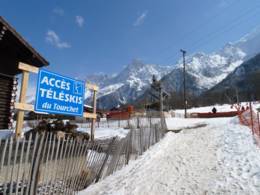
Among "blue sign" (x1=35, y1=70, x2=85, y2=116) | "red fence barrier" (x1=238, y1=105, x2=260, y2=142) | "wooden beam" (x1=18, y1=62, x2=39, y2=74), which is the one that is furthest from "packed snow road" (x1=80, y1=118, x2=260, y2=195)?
"wooden beam" (x1=18, y1=62, x2=39, y2=74)

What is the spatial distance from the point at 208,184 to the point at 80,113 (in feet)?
16.6

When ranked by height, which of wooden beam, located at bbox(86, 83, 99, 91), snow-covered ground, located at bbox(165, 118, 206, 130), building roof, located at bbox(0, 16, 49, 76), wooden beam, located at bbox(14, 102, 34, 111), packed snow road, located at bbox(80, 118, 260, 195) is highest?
building roof, located at bbox(0, 16, 49, 76)

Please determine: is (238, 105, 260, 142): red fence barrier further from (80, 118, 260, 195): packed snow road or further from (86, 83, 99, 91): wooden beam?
(86, 83, 99, 91): wooden beam

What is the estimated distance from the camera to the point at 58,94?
8.85 meters

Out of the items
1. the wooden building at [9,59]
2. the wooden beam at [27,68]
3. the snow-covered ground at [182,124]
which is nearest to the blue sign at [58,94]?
the wooden beam at [27,68]

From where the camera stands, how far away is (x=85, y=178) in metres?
8.90

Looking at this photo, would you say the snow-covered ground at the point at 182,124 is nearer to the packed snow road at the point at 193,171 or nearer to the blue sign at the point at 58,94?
the packed snow road at the point at 193,171

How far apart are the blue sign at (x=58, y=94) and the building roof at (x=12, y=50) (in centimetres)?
412

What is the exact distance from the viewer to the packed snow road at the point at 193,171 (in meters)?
8.26

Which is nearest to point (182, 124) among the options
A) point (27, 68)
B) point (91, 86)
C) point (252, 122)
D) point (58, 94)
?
point (252, 122)

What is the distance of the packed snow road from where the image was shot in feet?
27.1

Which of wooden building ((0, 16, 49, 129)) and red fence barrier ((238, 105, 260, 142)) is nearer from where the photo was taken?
wooden building ((0, 16, 49, 129))

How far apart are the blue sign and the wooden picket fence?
1.00m

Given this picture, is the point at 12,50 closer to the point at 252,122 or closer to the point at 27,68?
the point at 27,68
